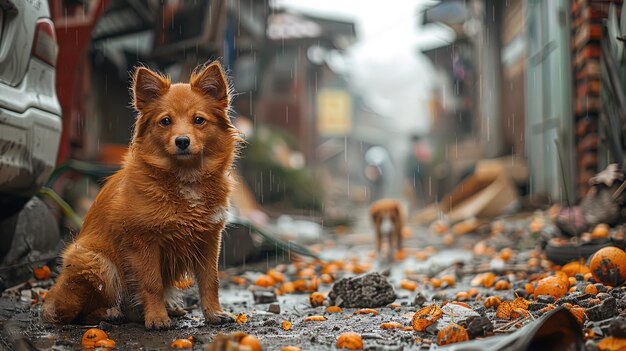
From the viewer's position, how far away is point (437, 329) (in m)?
2.93

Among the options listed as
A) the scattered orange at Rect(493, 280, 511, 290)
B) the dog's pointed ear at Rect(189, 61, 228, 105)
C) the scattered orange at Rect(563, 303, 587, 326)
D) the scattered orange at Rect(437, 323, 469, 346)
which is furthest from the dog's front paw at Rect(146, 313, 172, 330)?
the scattered orange at Rect(493, 280, 511, 290)

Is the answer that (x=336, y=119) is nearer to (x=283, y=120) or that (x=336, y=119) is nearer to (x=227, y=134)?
(x=283, y=120)

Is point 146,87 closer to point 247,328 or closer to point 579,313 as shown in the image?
point 247,328

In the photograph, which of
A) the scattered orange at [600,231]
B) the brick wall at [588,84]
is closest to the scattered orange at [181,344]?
the scattered orange at [600,231]

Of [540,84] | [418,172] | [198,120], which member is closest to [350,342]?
[198,120]

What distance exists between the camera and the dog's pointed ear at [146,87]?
3.16 metres

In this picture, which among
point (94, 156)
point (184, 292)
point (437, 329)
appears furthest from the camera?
point (94, 156)

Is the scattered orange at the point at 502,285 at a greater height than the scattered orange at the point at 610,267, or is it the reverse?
the scattered orange at the point at 610,267

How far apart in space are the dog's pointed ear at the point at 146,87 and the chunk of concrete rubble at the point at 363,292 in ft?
5.90

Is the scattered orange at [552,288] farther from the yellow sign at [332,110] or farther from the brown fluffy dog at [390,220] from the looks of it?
the yellow sign at [332,110]

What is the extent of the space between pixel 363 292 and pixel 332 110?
27.1 meters

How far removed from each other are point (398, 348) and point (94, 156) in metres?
8.22

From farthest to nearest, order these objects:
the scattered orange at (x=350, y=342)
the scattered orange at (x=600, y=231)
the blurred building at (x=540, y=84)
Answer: the blurred building at (x=540, y=84)
the scattered orange at (x=600, y=231)
the scattered orange at (x=350, y=342)

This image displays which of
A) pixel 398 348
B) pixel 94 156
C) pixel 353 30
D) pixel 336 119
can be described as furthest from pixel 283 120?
pixel 398 348
